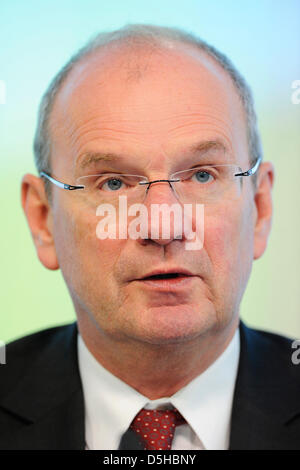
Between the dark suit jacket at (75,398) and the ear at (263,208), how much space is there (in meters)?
0.28

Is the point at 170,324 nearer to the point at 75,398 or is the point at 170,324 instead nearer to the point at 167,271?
the point at 167,271

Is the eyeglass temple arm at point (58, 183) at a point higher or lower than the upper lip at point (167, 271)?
higher

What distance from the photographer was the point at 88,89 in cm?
188

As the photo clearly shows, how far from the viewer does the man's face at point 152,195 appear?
172cm

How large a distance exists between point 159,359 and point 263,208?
60cm

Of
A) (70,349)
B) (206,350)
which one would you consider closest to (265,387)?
(206,350)

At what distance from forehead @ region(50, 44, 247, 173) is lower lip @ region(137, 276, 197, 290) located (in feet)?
1.13

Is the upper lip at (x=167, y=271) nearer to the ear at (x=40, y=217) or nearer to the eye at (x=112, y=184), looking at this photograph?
the eye at (x=112, y=184)

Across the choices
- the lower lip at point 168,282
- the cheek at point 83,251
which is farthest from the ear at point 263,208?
the cheek at point 83,251

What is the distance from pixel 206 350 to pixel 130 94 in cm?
75

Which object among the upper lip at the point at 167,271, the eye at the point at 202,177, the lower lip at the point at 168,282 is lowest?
the lower lip at the point at 168,282

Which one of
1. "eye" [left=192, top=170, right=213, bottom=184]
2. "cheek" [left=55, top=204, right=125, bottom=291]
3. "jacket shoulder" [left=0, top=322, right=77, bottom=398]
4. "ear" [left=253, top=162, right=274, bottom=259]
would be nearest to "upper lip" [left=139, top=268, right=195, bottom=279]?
"cheek" [left=55, top=204, right=125, bottom=291]

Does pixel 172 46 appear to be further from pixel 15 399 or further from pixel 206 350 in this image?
pixel 15 399

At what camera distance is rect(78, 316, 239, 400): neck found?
1818 mm
